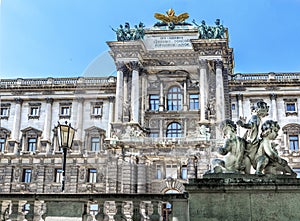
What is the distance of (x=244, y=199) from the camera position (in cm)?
726

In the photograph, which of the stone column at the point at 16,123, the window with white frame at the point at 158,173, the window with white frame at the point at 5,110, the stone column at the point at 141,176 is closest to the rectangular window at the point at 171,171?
the window with white frame at the point at 158,173

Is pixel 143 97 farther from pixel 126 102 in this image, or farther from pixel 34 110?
pixel 34 110

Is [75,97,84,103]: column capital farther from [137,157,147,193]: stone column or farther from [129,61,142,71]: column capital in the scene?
[137,157,147,193]: stone column

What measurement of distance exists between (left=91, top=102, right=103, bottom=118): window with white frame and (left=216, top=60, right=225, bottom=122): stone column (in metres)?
12.8

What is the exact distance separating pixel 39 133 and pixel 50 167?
4260 mm

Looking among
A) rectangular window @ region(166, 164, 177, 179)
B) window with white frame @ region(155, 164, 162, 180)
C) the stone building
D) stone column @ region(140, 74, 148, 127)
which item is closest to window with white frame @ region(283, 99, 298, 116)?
the stone building

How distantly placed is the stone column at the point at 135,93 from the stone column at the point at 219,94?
785 centimetres

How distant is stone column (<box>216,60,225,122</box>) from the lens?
142 ft

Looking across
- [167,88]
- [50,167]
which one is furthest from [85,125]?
[167,88]

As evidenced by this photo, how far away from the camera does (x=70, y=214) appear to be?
295 inches

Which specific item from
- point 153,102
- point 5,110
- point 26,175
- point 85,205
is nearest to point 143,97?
point 153,102

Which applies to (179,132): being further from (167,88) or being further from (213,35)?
(213,35)

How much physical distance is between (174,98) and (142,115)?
4.00m

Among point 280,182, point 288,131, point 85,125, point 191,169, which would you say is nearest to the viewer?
point 280,182
